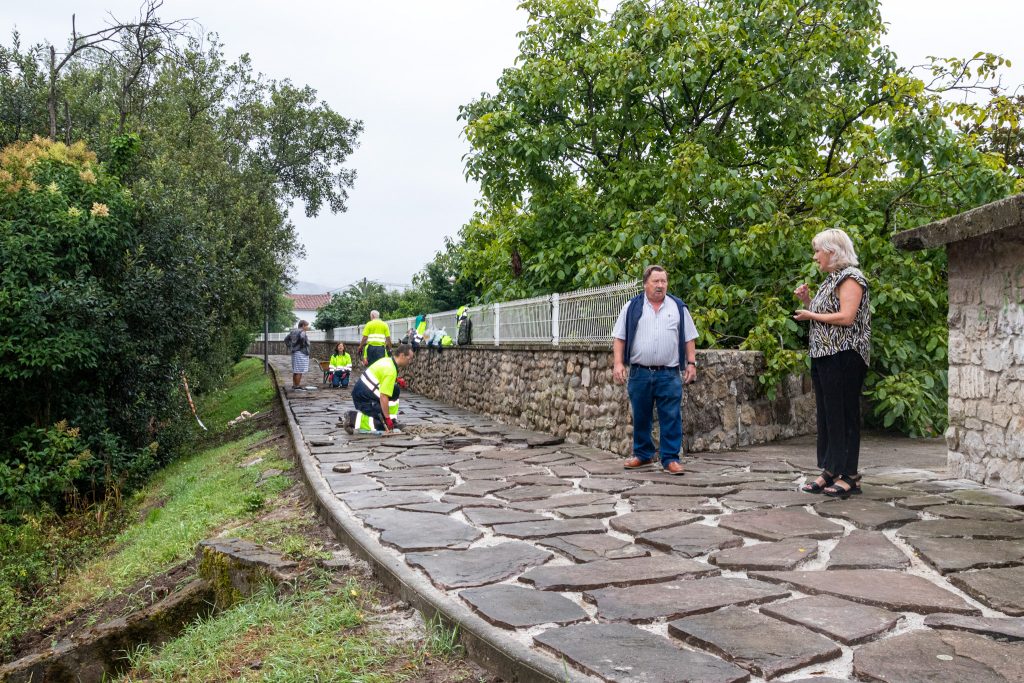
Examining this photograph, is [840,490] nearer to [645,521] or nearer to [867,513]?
[867,513]

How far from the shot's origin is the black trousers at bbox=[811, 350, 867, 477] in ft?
17.1

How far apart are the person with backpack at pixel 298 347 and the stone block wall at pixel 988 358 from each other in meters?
15.0

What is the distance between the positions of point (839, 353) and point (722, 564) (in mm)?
2056

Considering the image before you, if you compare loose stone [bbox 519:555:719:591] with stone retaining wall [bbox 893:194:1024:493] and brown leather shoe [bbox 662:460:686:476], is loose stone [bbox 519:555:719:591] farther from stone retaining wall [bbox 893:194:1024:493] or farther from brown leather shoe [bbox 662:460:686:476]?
stone retaining wall [bbox 893:194:1024:493]

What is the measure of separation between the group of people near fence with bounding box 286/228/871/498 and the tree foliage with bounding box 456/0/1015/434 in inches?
79.5

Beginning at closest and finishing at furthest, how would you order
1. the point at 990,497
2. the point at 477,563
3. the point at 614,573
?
1. the point at 614,573
2. the point at 477,563
3. the point at 990,497

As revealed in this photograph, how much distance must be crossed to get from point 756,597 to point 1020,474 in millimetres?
3256

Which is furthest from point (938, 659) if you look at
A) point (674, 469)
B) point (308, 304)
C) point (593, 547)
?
point (308, 304)

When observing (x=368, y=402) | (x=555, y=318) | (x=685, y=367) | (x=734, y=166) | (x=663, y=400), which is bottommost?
(x=368, y=402)

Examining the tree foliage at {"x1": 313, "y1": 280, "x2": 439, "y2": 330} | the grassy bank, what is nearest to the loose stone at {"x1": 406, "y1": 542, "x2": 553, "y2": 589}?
the grassy bank

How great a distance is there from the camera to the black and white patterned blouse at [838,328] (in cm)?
521

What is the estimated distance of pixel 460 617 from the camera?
3.21 metres

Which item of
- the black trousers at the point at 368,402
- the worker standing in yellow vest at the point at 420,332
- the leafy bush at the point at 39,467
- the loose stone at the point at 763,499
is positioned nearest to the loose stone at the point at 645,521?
the loose stone at the point at 763,499

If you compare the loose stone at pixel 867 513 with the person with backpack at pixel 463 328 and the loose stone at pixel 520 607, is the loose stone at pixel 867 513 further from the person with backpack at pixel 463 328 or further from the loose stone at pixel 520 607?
the person with backpack at pixel 463 328
